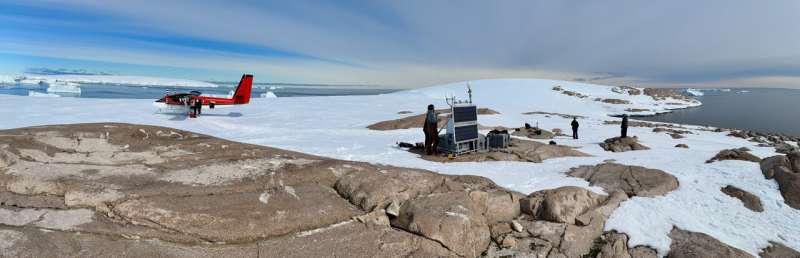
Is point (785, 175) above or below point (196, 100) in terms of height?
below

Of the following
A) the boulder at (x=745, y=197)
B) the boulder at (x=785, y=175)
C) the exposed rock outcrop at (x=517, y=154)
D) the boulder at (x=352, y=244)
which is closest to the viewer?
the boulder at (x=352, y=244)

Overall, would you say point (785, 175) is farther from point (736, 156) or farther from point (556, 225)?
point (556, 225)

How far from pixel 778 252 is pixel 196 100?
36.6 meters

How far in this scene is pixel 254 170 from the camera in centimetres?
996

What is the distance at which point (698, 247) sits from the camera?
8797 millimetres

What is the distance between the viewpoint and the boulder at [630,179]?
1211 cm

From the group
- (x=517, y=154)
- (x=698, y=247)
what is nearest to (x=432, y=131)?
(x=517, y=154)

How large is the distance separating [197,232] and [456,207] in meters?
5.33

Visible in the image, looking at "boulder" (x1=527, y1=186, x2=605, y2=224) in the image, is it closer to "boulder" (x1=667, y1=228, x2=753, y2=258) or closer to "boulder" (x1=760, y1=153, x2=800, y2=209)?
"boulder" (x1=667, y1=228, x2=753, y2=258)

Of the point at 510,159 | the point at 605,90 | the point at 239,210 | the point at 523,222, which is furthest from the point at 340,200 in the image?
the point at 605,90

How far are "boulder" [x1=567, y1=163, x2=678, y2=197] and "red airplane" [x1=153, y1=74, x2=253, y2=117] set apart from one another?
102 feet

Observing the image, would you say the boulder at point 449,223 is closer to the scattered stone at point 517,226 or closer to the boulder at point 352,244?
the boulder at point 352,244

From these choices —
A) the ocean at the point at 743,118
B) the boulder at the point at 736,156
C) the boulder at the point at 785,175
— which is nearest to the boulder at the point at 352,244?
the boulder at the point at 785,175

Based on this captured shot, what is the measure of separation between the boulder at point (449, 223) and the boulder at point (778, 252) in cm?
670
